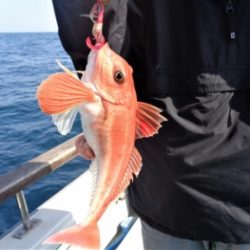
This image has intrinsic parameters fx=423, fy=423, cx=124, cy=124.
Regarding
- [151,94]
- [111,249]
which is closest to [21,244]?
[111,249]

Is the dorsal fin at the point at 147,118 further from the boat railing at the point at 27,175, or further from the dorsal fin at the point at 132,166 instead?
the boat railing at the point at 27,175

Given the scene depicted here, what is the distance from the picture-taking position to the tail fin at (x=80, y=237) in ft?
3.97

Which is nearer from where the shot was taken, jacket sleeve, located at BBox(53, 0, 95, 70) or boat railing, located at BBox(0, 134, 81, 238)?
jacket sleeve, located at BBox(53, 0, 95, 70)

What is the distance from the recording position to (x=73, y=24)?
127cm

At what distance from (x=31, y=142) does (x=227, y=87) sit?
604cm

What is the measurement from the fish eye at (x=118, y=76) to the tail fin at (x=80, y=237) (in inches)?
17.2

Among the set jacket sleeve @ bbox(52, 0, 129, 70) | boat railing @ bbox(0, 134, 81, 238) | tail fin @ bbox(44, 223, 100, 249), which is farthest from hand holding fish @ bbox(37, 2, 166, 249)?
boat railing @ bbox(0, 134, 81, 238)

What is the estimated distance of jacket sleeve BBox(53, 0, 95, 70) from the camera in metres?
1.23

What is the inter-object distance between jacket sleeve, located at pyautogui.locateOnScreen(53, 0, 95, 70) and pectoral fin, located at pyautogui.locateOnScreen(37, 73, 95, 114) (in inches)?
9.1

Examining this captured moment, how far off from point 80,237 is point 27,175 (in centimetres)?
86

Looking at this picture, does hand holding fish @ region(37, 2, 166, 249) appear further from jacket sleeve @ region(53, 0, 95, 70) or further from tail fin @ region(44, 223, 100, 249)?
jacket sleeve @ region(53, 0, 95, 70)

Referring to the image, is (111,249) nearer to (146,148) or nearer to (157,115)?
(146,148)

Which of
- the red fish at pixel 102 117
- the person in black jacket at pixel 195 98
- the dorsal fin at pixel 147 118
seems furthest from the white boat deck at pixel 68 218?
the dorsal fin at pixel 147 118

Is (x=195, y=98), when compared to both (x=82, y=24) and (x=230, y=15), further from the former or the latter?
(x=82, y=24)
